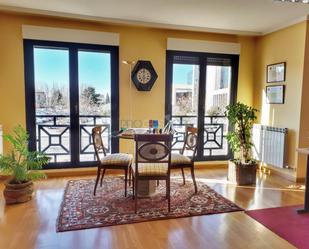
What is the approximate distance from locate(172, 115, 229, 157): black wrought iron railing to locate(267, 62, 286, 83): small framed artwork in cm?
104

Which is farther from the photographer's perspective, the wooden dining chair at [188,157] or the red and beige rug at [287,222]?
the wooden dining chair at [188,157]

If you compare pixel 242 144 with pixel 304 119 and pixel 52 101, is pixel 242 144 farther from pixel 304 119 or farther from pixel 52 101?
pixel 52 101

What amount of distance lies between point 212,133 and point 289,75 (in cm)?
161

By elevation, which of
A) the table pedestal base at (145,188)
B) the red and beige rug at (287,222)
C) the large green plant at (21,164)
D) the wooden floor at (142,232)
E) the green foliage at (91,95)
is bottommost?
the wooden floor at (142,232)

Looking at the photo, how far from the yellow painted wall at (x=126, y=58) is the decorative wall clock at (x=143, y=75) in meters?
0.10

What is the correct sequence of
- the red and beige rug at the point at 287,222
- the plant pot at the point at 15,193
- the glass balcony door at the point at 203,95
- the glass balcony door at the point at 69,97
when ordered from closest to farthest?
the red and beige rug at the point at 287,222
the plant pot at the point at 15,193
the glass balcony door at the point at 69,97
the glass balcony door at the point at 203,95

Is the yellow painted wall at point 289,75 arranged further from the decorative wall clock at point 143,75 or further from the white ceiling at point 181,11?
the decorative wall clock at point 143,75

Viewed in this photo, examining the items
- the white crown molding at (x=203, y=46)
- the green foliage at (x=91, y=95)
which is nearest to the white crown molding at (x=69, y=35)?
the green foliage at (x=91, y=95)

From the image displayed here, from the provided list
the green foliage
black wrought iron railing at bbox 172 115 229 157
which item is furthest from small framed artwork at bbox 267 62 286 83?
the green foliage

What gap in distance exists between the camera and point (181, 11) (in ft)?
11.7

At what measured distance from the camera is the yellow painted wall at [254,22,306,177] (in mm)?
3869

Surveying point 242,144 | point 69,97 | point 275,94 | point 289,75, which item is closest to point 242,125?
point 242,144

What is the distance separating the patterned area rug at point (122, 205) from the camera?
259cm

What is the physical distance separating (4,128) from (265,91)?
14.2ft
